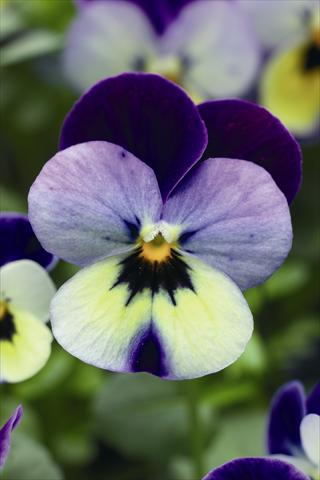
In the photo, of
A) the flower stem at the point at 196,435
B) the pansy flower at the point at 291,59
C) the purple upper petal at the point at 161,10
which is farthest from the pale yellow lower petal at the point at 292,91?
the flower stem at the point at 196,435

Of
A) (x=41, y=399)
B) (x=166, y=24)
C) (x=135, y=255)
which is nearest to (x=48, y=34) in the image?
(x=166, y=24)

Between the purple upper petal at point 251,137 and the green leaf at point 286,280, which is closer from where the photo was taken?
the purple upper petal at point 251,137

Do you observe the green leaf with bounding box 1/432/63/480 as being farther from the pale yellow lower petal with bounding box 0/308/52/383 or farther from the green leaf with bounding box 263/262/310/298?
the green leaf with bounding box 263/262/310/298

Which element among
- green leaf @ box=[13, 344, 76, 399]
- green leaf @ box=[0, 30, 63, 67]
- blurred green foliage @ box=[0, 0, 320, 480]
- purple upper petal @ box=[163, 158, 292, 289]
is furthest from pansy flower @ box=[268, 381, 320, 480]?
green leaf @ box=[0, 30, 63, 67]

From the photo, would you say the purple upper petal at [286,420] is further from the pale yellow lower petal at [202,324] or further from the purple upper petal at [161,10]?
the purple upper petal at [161,10]

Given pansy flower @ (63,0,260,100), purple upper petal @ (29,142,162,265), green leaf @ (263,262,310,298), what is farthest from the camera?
green leaf @ (263,262,310,298)

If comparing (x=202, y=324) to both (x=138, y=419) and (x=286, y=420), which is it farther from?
(x=138, y=419)
